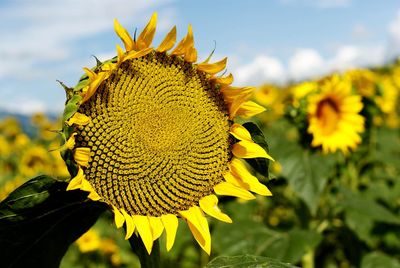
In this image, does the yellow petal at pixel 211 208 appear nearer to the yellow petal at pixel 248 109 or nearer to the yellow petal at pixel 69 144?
the yellow petal at pixel 248 109

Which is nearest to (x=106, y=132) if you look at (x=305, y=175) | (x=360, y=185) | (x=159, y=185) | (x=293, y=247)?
(x=159, y=185)

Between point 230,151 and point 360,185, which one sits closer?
point 230,151

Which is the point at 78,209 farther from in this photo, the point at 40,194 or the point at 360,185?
the point at 360,185

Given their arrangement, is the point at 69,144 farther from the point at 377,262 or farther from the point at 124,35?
the point at 377,262

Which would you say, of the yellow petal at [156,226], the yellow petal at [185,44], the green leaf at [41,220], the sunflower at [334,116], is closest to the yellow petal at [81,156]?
the green leaf at [41,220]

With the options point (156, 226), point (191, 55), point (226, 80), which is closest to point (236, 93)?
point (226, 80)
